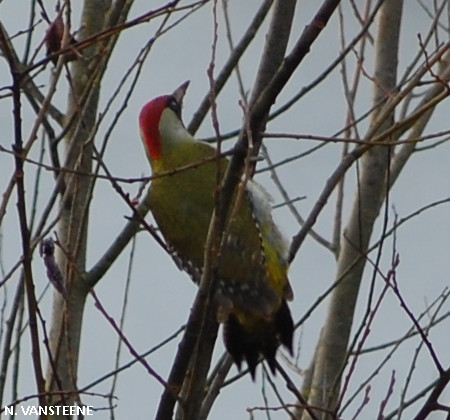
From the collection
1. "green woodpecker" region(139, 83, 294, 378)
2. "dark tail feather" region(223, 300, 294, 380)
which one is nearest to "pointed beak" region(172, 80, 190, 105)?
"green woodpecker" region(139, 83, 294, 378)

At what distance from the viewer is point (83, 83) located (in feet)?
11.2

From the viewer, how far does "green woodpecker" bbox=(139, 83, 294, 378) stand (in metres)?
3.31

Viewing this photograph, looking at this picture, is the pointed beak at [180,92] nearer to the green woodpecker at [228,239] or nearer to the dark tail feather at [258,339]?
the green woodpecker at [228,239]

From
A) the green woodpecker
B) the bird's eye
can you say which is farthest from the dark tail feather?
the bird's eye

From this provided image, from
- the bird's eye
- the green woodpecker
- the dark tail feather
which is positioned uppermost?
the bird's eye

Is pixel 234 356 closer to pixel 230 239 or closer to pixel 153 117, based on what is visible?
pixel 230 239

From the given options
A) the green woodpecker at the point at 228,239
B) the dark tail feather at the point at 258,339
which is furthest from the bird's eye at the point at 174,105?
the dark tail feather at the point at 258,339

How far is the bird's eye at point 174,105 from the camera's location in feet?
13.5

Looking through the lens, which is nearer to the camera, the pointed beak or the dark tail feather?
the dark tail feather

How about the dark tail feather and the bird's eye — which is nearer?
the dark tail feather

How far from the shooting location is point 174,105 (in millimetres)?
4137

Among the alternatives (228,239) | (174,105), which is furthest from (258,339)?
(174,105)

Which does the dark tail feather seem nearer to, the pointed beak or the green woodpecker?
the green woodpecker

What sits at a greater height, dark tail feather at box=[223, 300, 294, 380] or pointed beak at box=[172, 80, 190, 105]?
pointed beak at box=[172, 80, 190, 105]
